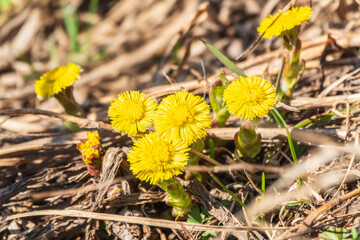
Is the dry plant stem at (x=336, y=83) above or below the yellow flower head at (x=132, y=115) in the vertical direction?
below

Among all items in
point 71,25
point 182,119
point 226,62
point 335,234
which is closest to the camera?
point 335,234

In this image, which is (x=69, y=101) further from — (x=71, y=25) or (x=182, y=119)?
(x=71, y=25)

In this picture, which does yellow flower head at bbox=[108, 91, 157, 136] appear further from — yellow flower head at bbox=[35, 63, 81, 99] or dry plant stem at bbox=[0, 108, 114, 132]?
yellow flower head at bbox=[35, 63, 81, 99]

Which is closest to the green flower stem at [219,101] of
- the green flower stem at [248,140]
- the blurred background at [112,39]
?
the green flower stem at [248,140]

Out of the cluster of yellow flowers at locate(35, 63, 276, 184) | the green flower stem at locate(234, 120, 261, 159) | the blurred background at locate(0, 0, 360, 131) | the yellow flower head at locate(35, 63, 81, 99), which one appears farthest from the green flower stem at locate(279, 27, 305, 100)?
the yellow flower head at locate(35, 63, 81, 99)

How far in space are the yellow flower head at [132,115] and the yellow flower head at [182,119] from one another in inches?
3.1

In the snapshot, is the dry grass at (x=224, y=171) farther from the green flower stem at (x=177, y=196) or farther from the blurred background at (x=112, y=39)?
the blurred background at (x=112, y=39)

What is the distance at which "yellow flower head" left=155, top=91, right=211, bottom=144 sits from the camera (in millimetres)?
1443

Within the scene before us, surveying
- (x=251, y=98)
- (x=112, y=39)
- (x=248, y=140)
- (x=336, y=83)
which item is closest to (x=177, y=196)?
(x=248, y=140)

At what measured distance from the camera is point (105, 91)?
3520 mm

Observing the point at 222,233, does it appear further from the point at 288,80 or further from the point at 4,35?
the point at 4,35

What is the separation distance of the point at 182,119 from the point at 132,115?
0.25 metres

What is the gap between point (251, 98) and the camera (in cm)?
143

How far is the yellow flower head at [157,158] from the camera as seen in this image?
53.7 inches
